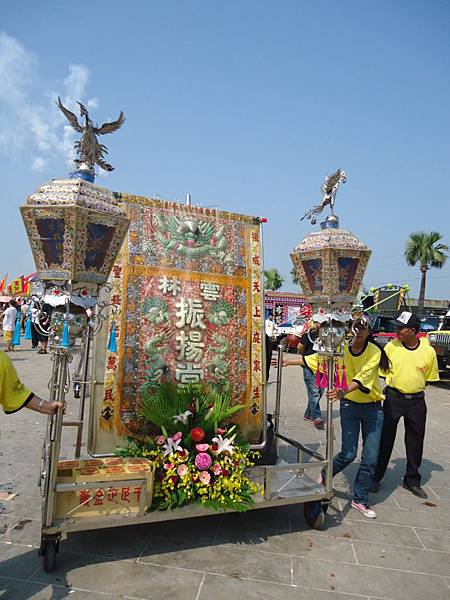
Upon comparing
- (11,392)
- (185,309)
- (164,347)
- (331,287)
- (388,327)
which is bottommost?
(11,392)

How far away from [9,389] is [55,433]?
0.45 m

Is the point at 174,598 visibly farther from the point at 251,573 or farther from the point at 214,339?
the point at 214,339

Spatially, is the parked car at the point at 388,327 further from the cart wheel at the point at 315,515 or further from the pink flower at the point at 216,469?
the pink flower at the point at 216,469

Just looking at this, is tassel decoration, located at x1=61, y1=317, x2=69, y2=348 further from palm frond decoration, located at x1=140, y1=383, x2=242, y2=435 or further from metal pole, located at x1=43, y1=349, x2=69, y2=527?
palm frond decoration, located at x1=140, y1=383, x2=242, y2=435

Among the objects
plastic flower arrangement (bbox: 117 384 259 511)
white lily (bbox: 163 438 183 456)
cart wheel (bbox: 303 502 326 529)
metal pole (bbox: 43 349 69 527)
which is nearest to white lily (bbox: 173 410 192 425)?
plastic flower arrangement (bbox: 117 384 259 511)

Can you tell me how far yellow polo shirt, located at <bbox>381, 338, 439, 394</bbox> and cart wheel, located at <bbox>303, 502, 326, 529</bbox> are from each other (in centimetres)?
156

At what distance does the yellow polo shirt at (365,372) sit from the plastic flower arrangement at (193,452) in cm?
113

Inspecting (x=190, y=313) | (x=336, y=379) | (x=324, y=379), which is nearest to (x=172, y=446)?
(x=190, y=313)

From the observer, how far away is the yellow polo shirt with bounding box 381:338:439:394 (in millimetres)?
4312

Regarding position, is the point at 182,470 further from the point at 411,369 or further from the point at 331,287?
the point at 411,369

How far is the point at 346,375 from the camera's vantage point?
153 inches

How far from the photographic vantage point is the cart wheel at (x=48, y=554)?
8.70 ft

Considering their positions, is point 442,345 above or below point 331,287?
below

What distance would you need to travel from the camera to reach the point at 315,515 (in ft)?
11.2
